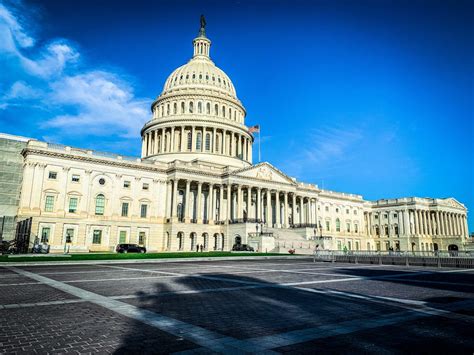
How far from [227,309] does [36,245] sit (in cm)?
4509

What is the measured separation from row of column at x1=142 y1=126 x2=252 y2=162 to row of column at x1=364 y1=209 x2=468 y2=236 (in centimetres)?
4818

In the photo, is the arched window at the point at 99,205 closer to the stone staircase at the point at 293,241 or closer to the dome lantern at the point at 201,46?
the stone staircase at the point at 293,241

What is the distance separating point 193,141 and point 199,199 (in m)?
19.5

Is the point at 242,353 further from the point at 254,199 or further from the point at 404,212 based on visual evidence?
the point at 404,212

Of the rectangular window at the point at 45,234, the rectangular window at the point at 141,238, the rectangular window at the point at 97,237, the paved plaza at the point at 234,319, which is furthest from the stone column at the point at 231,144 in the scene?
the paved plaza at the point at 234,319

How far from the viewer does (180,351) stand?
655cm

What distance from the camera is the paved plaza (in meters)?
6.99

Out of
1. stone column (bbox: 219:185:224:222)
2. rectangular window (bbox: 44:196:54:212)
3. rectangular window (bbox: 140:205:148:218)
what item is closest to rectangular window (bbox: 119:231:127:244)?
rectangular window (bbox: 140:205:148:218)

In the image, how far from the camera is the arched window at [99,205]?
59281 millimetres

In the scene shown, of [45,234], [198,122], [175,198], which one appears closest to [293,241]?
[175,198]

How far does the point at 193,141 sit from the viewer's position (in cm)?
8275

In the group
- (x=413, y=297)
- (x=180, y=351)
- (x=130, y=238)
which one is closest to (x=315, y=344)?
(x=180, y=351)

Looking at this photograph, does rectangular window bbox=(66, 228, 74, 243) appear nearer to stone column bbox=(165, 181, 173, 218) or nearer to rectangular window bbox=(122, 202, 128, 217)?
rectangular window bbox=(122, 202, 128, 217)

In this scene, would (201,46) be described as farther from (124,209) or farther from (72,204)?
(72,204)
